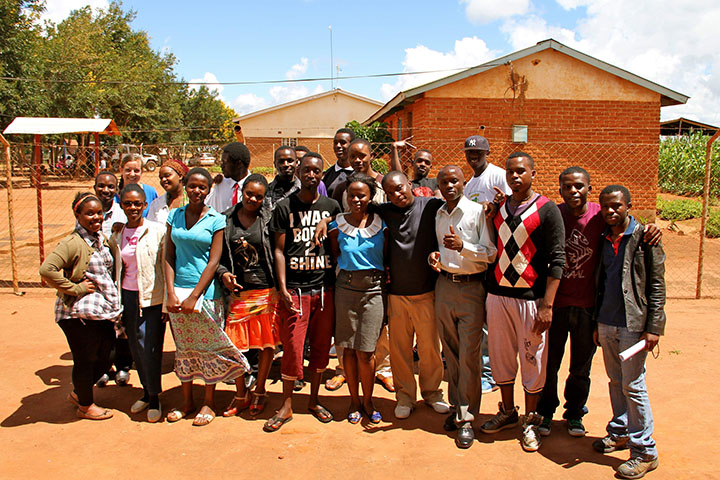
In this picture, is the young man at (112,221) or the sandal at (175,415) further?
the young man at (112,221)

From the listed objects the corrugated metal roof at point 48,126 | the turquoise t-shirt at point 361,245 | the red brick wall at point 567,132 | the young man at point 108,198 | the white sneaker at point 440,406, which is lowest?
the white sneaker at point 440,406

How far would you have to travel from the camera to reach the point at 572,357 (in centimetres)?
378

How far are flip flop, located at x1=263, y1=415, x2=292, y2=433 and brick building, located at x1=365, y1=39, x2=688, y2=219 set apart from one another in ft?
28.9

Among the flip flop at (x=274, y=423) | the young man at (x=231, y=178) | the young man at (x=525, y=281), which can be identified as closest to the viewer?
the young man at (x=525, y=281)

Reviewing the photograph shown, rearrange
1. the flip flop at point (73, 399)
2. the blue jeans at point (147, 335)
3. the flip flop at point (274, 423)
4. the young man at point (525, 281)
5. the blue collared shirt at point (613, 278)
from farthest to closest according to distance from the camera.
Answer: the flip flop at point (73, 399) < the blue jeans at point (147, 335) < the flip flop at point (274, 423) < the young man at point (525, 281) < the blue collared shirt at point (613, 278)

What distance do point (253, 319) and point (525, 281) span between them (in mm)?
2057

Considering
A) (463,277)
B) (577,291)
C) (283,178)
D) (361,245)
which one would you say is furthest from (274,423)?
(577,291)

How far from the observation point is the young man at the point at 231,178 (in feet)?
16.0

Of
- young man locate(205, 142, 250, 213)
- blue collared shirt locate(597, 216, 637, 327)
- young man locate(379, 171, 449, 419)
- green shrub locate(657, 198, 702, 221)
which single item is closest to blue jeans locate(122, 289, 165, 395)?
young man locate(205, 142, 250, 213)

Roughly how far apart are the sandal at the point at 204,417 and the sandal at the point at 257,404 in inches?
12.3

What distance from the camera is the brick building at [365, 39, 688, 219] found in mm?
11977

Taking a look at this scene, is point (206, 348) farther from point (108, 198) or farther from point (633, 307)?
point (633, 307)

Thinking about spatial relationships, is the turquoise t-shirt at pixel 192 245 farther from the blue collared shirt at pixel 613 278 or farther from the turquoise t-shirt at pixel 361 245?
the blue collared shirt at pixel 613 278

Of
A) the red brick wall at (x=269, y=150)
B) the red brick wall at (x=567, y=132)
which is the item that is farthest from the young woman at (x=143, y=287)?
the red brick wall at (x=269, y=150)
